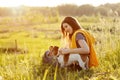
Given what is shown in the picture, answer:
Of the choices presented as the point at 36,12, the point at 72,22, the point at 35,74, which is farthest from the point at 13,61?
the point at 36,12

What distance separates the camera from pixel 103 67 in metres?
5.96

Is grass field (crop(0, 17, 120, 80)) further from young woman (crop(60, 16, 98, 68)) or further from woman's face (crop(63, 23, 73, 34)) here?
woman's face (crop(63, 23, 73, 34))

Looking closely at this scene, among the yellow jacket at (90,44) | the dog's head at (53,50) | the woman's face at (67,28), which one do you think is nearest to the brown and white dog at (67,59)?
the dog's head at (53,50)

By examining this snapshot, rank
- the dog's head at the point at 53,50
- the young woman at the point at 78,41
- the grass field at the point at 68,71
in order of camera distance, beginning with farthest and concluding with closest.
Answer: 1. the dog's head at the point at 53,50
2. the young woman at the point at 78,41
3. the grass field at the point at 68,71

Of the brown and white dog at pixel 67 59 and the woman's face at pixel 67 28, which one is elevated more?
the woman's face at pixel 67 28

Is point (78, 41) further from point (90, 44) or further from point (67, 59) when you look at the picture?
point (67, 59)

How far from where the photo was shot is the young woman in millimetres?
5652

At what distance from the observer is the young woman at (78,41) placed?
5.65 meters

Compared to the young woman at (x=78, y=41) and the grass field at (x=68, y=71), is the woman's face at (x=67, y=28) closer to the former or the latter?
the young woman at (x=78, y=41)

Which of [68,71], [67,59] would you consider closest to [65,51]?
[67,59]

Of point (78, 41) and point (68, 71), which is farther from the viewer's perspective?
point (68, 71)

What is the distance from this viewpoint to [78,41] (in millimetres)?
5656

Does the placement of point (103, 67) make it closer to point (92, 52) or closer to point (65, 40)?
point (92, 52)

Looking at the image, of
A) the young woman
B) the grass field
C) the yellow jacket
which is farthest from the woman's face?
the grass field
